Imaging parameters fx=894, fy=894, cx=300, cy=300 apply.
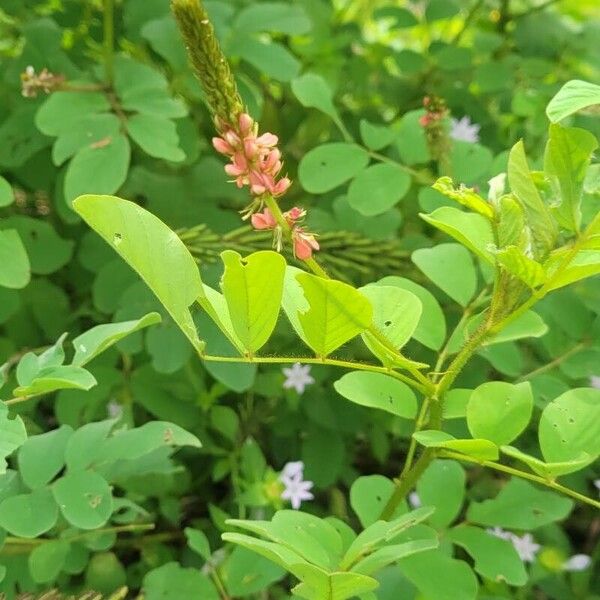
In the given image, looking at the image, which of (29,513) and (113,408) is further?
(113,408)

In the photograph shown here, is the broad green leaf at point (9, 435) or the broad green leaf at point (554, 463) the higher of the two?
the broad green leaf at point (9, 435)

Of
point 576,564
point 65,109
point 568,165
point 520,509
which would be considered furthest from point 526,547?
point 65,109

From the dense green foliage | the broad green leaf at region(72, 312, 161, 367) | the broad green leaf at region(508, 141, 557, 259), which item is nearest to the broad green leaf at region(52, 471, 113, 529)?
the dense green foliage

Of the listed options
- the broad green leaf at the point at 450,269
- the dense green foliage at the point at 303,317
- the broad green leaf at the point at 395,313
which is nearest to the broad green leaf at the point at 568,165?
the dense green foliage at the point at 303,317

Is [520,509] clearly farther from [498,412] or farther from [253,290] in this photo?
[253,290]

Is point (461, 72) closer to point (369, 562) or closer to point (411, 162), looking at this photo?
point (411, 162)

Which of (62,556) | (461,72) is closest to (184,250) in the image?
(62,556)

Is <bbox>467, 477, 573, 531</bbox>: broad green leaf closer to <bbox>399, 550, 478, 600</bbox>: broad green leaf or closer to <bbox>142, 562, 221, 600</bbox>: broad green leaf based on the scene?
<bbox>399, 550, 478, 600</bbox>: broad green leaf

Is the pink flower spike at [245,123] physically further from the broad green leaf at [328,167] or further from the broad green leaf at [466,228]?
the broad green leaf at [328,167]
